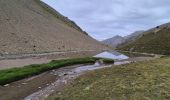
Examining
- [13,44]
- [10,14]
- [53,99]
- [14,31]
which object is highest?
[10,14]

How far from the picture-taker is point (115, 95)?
735 inches

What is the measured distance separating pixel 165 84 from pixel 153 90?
252cm

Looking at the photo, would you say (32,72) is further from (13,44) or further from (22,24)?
(22,24)

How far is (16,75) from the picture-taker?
102 feet

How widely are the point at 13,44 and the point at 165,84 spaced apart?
2441 inches

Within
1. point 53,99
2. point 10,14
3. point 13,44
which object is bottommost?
point 53,99

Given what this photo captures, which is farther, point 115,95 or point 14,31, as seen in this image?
point 14,31

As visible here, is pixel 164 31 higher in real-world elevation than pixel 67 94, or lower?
higher

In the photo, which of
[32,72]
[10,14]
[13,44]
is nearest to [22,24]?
[10,14]

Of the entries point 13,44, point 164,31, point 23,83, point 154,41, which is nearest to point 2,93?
point 23,83

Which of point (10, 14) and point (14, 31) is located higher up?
point (10, 14)

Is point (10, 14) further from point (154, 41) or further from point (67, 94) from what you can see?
point (67, 94)

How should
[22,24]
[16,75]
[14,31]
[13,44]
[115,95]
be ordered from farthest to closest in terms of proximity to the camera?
[22,24], [14,31], [13,44], [16,75], [115,95]

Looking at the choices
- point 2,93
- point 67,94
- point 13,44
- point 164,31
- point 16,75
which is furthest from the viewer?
point 164,31
